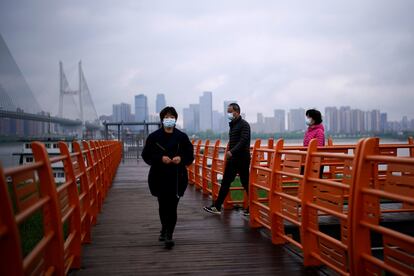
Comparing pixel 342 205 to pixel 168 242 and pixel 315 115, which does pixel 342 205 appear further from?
pixel 315 115

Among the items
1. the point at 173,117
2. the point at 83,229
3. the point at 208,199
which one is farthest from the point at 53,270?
the point at 208,199

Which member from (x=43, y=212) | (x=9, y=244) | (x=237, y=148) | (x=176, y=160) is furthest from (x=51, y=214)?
(x=237, y=148)

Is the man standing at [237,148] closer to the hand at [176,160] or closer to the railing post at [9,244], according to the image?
the hand at [176,160]

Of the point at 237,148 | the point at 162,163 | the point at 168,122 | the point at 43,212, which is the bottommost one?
the point at 43,212

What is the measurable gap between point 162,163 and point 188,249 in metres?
1.07

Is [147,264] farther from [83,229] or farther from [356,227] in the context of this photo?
[356,227]

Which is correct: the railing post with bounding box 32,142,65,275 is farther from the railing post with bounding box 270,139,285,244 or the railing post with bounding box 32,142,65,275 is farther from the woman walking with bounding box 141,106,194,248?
the railing post with bounding box 270,139,285,244

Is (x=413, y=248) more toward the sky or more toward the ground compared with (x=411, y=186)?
more toward the ground

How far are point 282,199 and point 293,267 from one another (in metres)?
1.17

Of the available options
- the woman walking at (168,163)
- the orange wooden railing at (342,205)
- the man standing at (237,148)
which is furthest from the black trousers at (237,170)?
the woman walking at (168,163)

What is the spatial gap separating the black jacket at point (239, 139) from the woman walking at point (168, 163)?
1.66m

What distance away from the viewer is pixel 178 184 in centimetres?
525

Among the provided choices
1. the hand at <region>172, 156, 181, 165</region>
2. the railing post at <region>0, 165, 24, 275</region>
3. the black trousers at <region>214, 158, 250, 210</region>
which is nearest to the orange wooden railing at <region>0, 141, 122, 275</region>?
the railing post at <region>0, 165, 24, 275</region>

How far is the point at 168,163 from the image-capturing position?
200 inches
